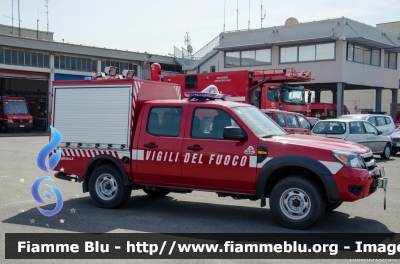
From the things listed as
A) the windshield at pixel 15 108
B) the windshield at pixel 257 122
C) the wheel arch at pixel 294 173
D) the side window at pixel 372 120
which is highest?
the windshield at pixel 15 108

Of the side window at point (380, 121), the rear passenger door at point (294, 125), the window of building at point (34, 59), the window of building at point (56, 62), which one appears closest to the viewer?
the rear passenger door at point (294, 125)

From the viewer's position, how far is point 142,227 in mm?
6965

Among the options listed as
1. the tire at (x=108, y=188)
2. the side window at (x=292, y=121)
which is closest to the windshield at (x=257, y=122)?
the tire at (x=108, y=188)

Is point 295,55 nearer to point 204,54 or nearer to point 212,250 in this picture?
point 204,54

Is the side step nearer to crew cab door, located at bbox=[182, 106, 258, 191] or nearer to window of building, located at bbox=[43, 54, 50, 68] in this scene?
crew cab door, located at bbox=[182, 106, 258, 191]

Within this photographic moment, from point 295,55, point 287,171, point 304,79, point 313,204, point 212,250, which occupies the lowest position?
point 212,250

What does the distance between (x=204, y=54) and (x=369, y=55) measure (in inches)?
600

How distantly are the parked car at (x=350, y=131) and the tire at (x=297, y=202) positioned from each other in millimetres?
9386

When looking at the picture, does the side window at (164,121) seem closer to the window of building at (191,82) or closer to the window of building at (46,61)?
the window of building at (191,82)

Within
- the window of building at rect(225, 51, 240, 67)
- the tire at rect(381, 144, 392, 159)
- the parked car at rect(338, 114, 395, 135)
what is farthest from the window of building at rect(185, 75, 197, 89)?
the window of building at rect(225, 51, 240, 67)

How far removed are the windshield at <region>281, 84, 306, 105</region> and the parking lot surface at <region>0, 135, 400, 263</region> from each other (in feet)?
44.7

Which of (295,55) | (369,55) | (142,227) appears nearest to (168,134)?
(142,227)

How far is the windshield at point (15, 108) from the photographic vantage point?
35.7 metres

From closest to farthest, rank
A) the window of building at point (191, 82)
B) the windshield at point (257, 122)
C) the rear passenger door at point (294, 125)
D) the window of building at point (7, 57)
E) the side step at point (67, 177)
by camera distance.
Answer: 1. the windshield at point (257, 122)
2. the side step at point (67, 177)
3. the rear passenger door at point (294, 125)
4. the window of building at point (191, 82)
5. the window of building at point (7, 57)
